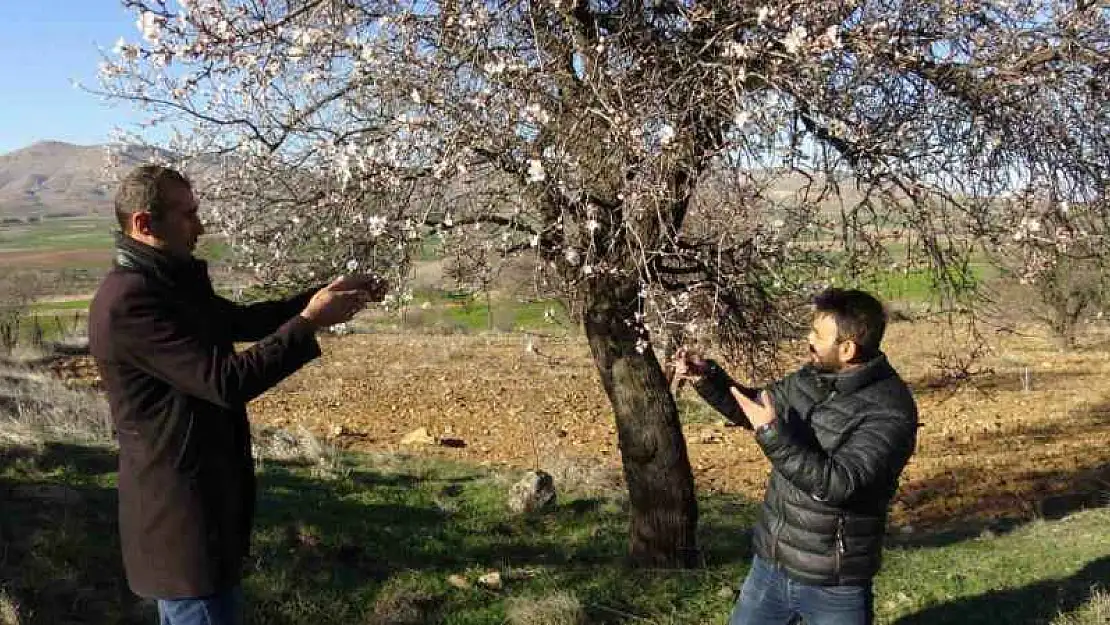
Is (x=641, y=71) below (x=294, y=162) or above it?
above

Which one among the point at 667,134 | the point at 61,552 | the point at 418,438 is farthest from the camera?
the point at 418,438

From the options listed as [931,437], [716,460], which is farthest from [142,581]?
[931,437]

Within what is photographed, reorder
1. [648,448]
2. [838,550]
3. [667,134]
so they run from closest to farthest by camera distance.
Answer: [838,550] → [667,134] → [648,448]

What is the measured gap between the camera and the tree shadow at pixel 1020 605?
4656mm

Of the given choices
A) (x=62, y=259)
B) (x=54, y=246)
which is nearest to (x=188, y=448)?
(x=62, y=259)

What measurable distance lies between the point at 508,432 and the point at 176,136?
7.90m

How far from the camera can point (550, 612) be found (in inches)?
193

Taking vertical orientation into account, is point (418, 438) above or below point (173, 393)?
below

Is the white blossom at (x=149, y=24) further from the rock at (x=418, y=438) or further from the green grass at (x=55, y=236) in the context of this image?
the green grass at (x=55, y=236)

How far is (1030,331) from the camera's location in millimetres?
21828

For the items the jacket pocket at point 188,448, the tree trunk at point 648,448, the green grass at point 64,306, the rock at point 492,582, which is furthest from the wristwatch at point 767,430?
the green grass at point 64,306

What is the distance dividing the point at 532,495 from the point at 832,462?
19.1ft

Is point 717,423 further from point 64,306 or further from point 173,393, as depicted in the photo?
point 64,306

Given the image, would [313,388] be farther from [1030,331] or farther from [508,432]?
[1030,331]
